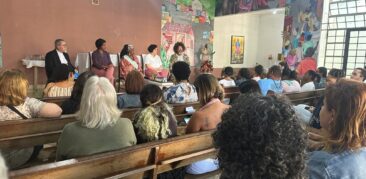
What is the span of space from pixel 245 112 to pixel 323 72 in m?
5.40

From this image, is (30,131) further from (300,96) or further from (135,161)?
(300,96)

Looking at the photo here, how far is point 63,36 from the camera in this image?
7.60m

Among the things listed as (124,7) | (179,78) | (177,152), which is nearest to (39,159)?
(177,152)

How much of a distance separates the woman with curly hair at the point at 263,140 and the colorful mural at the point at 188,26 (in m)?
8.79

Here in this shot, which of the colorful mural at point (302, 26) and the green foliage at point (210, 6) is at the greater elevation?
the green foliage at point (210, 6)

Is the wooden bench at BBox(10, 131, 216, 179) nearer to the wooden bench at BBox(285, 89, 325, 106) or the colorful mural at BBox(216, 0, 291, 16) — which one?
the wooden bench at BBox(285, 89, 325, 106)

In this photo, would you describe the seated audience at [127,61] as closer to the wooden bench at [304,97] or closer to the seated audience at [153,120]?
the wooden bench at [304,97]

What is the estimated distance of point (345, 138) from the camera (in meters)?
Result: 1.25

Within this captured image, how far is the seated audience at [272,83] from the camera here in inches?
175

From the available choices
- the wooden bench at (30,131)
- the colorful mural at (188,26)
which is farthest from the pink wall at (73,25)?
the wooden bench at (30,131)

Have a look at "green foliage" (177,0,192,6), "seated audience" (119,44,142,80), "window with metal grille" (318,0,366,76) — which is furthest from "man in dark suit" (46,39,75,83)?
"window with metal grille" (318,0,366,76)

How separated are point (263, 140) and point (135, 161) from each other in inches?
46.6

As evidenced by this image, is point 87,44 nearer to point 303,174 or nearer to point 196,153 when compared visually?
point 196,153

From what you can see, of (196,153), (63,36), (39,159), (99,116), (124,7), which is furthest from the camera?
(124,7)
